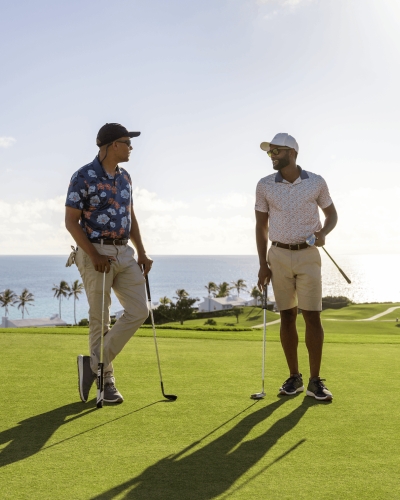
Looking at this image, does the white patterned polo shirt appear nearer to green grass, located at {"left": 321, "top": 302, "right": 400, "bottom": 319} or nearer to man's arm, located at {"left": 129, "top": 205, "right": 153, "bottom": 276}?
man's arm, located at {"left": 129, "top": 205, "right": 153, "bottom": 276}

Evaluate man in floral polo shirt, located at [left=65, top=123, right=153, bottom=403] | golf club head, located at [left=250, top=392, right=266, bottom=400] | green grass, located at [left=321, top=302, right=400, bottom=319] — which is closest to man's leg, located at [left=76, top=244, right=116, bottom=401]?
man in floral polo shirt, located at [left=65, top=123, right=153, bottom=403]

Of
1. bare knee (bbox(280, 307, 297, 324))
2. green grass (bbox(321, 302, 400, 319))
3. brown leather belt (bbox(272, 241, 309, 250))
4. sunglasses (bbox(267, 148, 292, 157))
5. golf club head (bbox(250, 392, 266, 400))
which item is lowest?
green grass (bbox(321, 302, 400, 319))

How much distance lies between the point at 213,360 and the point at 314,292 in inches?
78.4

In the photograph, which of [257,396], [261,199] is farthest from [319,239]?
[257,396]

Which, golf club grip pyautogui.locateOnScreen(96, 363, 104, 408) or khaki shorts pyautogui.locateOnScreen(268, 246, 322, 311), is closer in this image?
golf club grip pyautogui.locateOnScreen(96, 363, 104, 408)

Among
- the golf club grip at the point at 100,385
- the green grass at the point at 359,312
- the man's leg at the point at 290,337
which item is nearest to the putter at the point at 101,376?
the golf club grip at the point at 100,385

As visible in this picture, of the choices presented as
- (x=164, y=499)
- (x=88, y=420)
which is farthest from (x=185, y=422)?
(x=164, y=499)

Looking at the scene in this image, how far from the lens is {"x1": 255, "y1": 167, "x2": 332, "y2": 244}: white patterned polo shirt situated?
562 cm

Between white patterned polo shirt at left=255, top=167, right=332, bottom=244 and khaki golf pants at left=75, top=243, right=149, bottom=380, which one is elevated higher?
white patterned polo shirt at left=255, top=167, right=332, bottom=244

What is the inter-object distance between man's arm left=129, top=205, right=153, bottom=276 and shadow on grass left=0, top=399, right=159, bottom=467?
1467 mm

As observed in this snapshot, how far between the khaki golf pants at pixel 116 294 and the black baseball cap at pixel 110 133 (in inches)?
37.8

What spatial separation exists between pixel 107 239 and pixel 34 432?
6.50 ft

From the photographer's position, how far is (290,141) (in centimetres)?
567

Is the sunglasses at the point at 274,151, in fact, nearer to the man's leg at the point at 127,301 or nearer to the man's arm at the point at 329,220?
the man's arm at the point at 329,220
